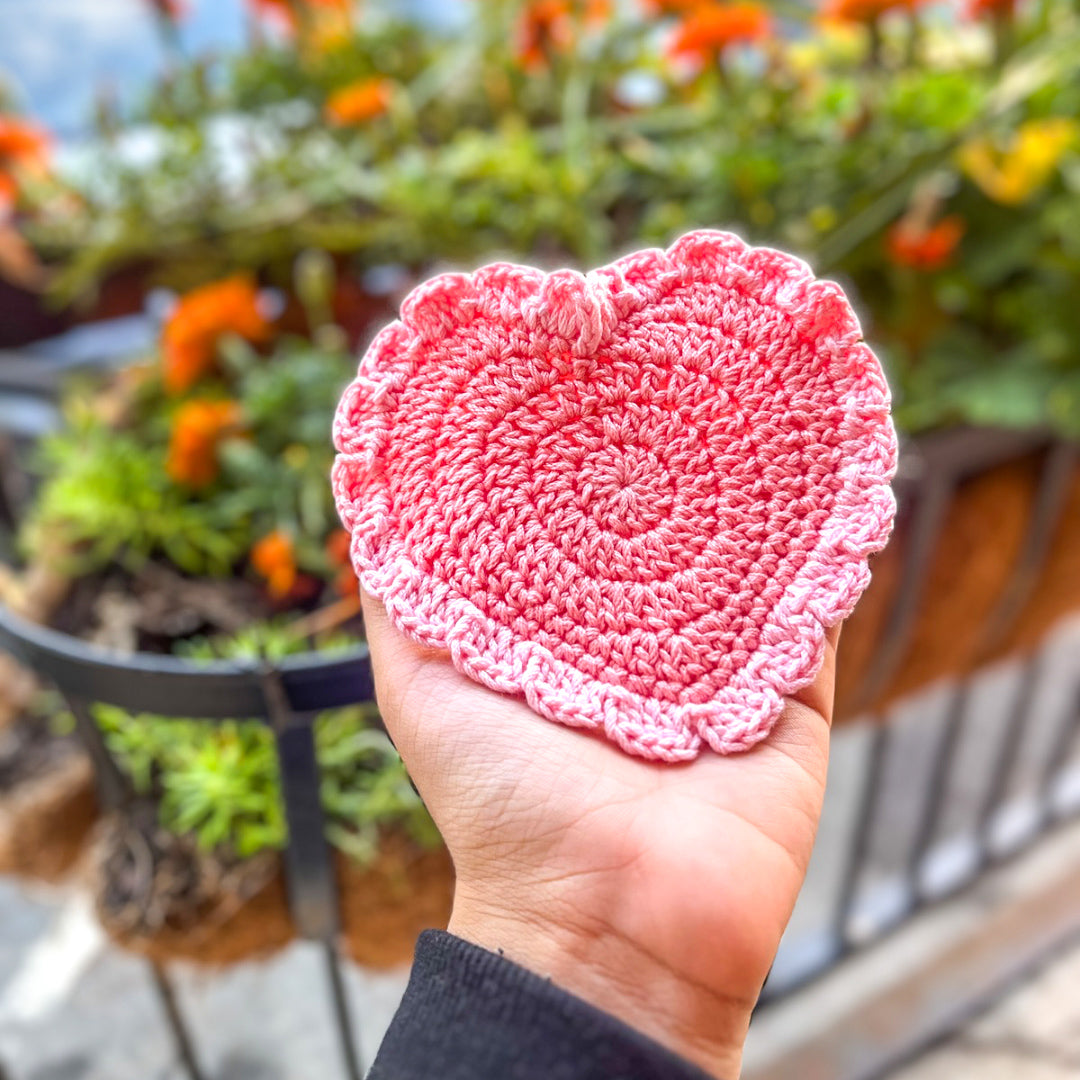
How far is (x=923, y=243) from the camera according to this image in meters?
0.67

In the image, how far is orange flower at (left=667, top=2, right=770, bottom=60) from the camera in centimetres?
62

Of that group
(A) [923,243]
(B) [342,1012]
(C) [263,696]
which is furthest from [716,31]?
(B) [342,1012]

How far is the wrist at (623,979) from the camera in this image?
0.21 m

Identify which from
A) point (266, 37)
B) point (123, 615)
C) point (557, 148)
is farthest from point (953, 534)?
point (266, 37)

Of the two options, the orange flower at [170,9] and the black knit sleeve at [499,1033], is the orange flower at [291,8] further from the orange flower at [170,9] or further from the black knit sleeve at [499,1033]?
the black knit sleeve at [499,1033]

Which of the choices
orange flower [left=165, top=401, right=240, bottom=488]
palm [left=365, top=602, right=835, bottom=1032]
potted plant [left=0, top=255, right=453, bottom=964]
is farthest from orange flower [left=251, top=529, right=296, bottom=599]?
palm [left=365, top=602, right=835, bottom=1032]

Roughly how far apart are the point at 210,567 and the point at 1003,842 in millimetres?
932

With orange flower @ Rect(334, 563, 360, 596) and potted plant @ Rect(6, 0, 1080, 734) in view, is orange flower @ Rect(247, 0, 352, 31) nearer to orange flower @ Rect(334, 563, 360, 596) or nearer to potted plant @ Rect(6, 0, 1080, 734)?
potted plant @ Rect(6, 0, 1080, 734)

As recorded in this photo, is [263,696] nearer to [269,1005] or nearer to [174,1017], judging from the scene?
[174,1017]

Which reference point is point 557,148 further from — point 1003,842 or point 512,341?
point 1003,842

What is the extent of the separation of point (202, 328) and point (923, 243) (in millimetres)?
531

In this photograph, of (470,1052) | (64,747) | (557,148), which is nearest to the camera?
(470,1052)

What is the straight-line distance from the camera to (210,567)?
2.04 feet

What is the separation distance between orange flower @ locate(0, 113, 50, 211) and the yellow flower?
0.76m
